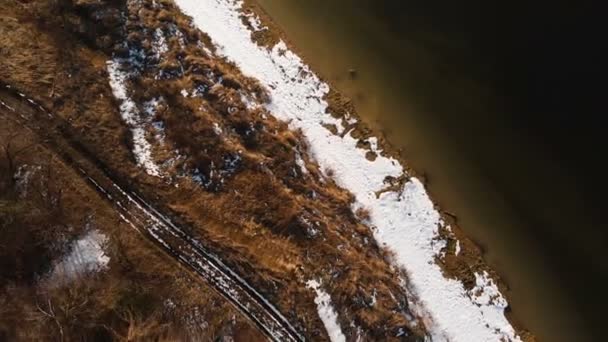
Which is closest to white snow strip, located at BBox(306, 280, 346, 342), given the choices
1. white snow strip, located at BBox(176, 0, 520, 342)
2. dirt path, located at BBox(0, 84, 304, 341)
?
dirt path, located at BBox(0, 84, 304, 341)

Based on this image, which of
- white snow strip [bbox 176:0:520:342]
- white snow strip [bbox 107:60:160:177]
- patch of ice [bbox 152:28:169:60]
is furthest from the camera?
patch of ice [bbox 152:28:169:60]

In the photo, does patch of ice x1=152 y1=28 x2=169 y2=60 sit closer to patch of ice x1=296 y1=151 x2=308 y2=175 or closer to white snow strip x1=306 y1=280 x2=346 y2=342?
patch of ice x1=296 y1=151 x2=308 y2=175

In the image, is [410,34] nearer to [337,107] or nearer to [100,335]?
[337,107]

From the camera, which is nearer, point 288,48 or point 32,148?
point 32,148

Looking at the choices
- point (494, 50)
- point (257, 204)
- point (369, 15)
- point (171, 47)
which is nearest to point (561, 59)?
point (494, 50)

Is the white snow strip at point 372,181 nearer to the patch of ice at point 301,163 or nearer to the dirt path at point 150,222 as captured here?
the patch of ice at point 301,163

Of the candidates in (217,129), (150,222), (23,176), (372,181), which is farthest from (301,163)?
(23,176)

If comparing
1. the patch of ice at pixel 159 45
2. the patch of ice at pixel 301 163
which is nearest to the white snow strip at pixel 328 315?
the patch of ice at pixel 301 163
